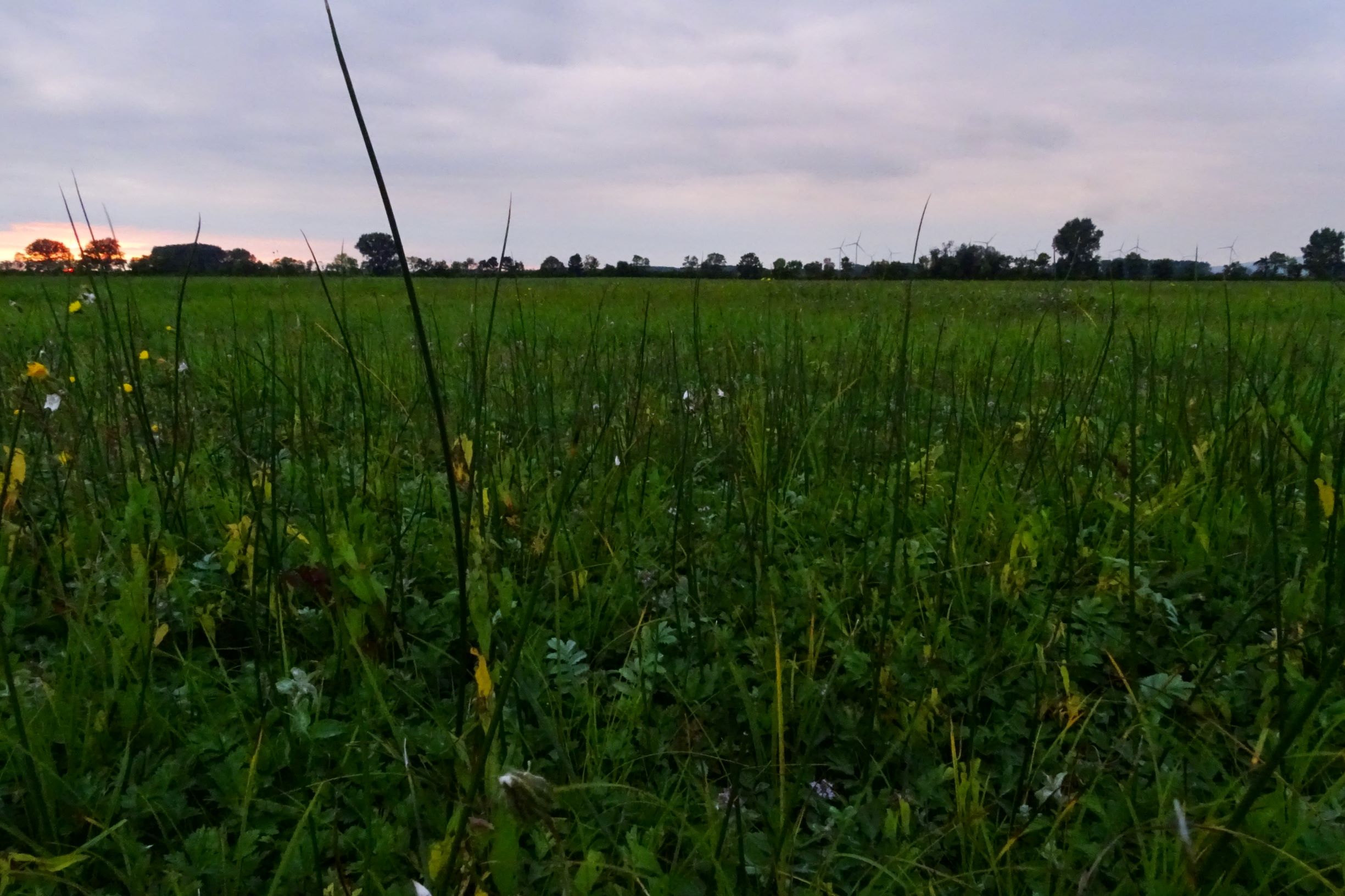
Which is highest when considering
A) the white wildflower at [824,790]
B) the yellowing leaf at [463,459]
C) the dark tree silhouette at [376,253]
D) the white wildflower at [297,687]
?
the dark tree silhouette at [376,253]

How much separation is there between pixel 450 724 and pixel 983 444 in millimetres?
1687

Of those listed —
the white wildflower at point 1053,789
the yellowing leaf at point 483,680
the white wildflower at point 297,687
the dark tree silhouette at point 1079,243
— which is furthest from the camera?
the dark tree silhouette at point 1079,243

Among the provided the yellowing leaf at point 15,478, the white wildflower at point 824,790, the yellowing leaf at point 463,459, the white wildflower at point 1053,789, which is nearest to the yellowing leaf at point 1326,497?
the white wildflower at point 1053,789

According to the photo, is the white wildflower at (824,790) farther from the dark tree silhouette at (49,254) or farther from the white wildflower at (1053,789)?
the dark tree silhouette at (49,254)

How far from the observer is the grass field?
1.00 m

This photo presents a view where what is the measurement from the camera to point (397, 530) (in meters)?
1.54

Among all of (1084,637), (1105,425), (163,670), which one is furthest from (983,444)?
(163,670)

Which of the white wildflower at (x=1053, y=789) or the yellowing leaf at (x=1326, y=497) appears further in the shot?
the yellowing leaf at (x=1326, y=497)

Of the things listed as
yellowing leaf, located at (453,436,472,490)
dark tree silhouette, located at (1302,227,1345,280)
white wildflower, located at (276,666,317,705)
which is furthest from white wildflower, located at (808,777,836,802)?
dark tree silhouette, located at (1302,227,1345,280)

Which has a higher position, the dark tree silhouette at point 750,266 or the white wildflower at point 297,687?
the dark tree silhouette at point 750,266

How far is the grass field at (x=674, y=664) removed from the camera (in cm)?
100

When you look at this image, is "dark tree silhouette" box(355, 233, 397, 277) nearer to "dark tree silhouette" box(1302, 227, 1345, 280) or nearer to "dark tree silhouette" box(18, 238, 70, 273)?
"dark tree silhouette" box(18, 238, 70, 273)

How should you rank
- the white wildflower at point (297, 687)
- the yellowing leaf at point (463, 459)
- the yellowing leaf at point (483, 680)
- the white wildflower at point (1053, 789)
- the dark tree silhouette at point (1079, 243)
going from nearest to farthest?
the yellowing leaf at point (483, 680), the white wildflower at point (1053, 789), the white wildflower at point (297, 687), the yellowing leaf at point (463, 459), the dark tree silhouette at point (1079, 243)

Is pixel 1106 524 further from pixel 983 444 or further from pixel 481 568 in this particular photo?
pixel 481 568
